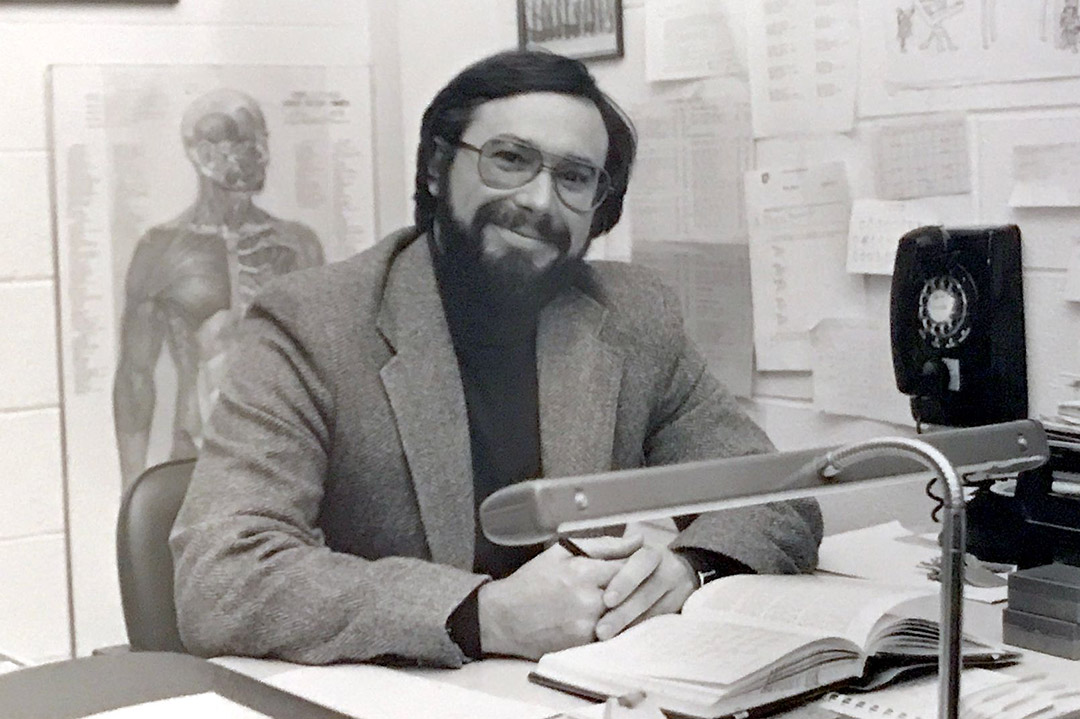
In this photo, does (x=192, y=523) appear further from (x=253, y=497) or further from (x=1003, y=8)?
(x=1003, y=8)

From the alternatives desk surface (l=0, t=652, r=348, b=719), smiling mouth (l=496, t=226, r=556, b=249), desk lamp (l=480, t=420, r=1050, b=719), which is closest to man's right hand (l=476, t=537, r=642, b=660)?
desk surface (l=0, t=652, r=348, b=719)

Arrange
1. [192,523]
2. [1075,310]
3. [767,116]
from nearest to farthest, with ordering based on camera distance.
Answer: [192,523] < [1075,310] < [767,116]

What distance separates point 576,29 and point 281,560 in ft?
3.11

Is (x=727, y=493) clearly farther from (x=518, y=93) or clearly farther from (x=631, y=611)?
(x=518, y=93)

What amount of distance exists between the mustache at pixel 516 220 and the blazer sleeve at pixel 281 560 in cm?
32

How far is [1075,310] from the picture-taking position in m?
1.66

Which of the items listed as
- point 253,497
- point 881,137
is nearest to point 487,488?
point 253,497

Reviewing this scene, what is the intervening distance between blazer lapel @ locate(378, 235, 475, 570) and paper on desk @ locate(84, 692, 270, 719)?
67 centimetres

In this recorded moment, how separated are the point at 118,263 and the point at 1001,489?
49.3 inches

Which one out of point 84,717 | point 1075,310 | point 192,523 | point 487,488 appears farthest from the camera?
point 487,488

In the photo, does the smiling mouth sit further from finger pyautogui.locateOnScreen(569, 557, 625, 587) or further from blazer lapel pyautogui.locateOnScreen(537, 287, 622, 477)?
finger pyautogui.locateOnScreen(569, 557, 625, 587)

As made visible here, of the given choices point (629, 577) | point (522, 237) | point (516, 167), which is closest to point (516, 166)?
point (516, 167)

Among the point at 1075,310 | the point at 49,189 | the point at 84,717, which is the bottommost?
the point at 84,717

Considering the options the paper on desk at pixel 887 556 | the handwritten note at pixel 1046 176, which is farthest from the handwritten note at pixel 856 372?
the handwritten note at pixel 1046 176
